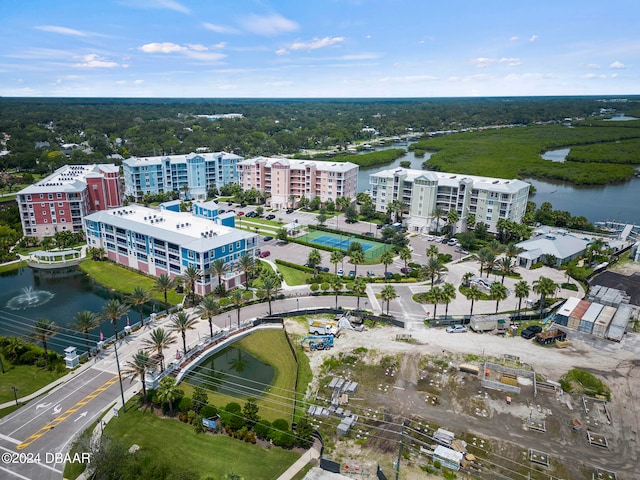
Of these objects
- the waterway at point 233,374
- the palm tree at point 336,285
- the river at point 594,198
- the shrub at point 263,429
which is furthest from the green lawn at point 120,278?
the river at point 594,198

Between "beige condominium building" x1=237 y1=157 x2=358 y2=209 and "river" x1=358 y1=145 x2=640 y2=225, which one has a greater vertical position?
"beige condominium building" x1=237 y1=157 x2=358 y2=209

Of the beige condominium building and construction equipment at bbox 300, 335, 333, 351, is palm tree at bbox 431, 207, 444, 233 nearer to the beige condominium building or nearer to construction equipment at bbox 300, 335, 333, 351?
the beige condominium building

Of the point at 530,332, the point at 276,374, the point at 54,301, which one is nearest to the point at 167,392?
the point at 276,374

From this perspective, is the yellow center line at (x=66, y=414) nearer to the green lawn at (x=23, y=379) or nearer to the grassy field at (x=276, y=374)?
the green lawn at (x=23, y=379)

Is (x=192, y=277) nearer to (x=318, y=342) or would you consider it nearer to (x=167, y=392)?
(x=318, y=342)


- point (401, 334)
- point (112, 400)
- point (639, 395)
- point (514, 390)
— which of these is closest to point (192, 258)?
point (112, 400)

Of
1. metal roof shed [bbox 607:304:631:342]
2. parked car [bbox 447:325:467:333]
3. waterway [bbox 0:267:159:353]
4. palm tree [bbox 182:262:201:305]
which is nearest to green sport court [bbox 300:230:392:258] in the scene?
parked car [bbox 447:325:467:333]
